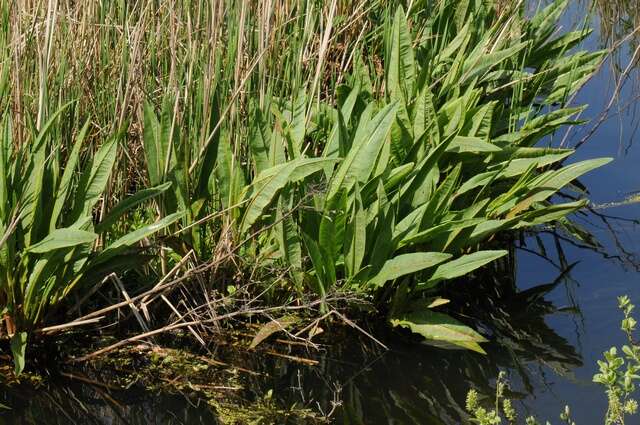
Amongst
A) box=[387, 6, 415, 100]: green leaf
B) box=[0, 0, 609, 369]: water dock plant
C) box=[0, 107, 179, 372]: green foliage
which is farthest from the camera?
box=[387, 6, 415, 100]: green leaf

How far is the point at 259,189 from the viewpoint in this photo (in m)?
2.91

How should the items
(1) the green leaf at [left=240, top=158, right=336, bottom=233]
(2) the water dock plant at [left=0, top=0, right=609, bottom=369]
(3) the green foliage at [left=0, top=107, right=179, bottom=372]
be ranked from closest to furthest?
1. (3) the green foliage at [left=0, top=107, right=179, bottom=372]
2. (2) the water dock plant at [left=0, top=0, right=609, bottom=369]
3. (1) the green leaf at [left=240, top=158, right=336, bottom=233]

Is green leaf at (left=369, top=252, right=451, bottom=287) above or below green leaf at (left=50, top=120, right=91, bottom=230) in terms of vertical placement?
below

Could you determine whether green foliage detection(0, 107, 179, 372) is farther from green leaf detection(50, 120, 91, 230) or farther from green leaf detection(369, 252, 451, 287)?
→ green leaf detection(369, 252, 451, 287)

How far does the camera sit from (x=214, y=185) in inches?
123

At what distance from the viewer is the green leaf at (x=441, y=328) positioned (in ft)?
9.63

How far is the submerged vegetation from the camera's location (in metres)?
2.71

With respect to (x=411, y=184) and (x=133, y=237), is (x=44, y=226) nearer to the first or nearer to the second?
(x=133, y=237)

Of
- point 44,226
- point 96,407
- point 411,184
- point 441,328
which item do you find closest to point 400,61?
point 411,184

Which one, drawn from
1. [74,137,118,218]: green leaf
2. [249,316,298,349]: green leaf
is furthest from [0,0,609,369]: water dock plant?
[249,316,298,349]: green leaf

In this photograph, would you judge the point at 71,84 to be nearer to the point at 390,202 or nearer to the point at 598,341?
the point at 390,202

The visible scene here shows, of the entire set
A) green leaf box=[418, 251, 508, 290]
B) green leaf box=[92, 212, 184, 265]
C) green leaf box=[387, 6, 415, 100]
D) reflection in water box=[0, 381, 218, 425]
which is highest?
green leaf box=[387, 6, 415, 100]

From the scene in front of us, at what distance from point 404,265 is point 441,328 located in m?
0.22

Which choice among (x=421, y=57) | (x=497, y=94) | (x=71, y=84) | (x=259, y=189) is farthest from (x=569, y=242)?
(x=71, y=84)
